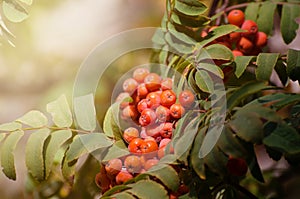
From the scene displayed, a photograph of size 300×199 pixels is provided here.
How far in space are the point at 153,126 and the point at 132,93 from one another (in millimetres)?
99

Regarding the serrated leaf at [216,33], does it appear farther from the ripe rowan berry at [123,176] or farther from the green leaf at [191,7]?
the ripe rowan berry at [123,176]

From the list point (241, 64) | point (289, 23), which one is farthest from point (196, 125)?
point (289, 23)

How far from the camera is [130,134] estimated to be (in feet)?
2.90

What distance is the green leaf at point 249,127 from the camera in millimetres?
690

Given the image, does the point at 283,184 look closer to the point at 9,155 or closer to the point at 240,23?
the point at 240,23

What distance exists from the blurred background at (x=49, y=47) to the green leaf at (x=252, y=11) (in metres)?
0.34

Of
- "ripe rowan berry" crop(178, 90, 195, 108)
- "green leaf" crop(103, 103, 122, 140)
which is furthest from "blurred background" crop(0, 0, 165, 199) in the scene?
"ripe rowan berry" crop(178, 90, 195, 108)

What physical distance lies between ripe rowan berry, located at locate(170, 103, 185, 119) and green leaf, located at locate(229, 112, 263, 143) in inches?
5.7

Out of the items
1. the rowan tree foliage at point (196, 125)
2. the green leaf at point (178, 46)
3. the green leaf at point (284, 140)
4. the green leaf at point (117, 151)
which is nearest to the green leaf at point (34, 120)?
the rowan tree foliage at point (196, 125)

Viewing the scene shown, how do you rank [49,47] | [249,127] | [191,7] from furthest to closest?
1. [49,47]
2. [191,7]
3. [249,127]

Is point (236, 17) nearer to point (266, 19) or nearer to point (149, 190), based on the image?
point (266, 19)

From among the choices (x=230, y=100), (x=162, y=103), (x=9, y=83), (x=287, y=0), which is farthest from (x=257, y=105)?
(x=9, y=83)

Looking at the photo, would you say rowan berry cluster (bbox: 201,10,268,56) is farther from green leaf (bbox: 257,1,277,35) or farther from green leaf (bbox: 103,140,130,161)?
green leaf (bbox: 103,140,130,161)

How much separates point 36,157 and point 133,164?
15cm
